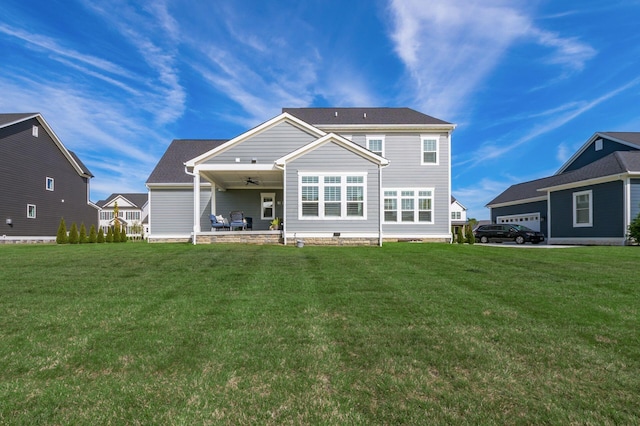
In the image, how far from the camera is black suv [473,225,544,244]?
19.9m

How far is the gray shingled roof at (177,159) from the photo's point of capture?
62.7ft

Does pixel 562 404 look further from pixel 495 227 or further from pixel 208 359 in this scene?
pixel 495 227

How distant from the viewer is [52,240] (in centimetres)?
2284

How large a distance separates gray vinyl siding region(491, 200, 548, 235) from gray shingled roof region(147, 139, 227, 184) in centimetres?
2335

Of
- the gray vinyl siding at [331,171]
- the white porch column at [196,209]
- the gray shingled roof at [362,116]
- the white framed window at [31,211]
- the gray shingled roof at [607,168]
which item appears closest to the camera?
the gray vinyl siding at [331,171]

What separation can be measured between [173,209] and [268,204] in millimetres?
5701

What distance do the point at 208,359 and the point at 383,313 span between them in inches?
98.4

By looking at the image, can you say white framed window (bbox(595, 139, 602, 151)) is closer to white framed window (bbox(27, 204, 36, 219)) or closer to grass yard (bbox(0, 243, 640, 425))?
grass yard (bbox(0, 243, 640, 425))

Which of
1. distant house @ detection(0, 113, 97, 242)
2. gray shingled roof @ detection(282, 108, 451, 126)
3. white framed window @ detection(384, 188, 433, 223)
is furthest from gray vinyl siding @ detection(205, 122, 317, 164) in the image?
distant house @ detection(0, 113, 97, 242)

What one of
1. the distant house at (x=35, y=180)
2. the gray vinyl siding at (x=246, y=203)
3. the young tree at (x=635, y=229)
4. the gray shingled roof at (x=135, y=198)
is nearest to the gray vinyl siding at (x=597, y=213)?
the young tree at (x=635, y=229)

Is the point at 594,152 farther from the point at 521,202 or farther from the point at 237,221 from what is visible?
the point at 237,221

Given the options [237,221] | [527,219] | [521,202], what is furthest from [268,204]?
[521,202]

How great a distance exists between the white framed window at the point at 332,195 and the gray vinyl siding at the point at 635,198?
13702mm

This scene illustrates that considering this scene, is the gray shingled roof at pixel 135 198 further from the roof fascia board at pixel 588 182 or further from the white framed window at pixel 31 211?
the roof fascia board at pixel 588 182
